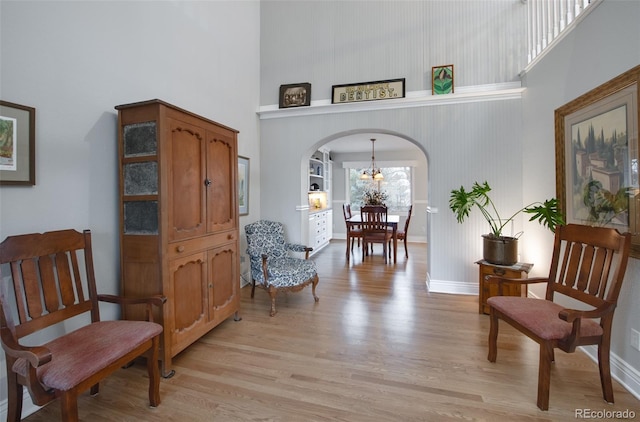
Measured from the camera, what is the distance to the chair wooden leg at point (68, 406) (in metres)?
1.18

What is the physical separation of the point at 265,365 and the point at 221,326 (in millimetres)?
833

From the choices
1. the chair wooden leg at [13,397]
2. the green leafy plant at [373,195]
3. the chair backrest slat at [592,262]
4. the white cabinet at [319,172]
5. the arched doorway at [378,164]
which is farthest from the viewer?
the green leafy plant at [373,195]

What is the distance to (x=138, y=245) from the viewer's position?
1.93 m

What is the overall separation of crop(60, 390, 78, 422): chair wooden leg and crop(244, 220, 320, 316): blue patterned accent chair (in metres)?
1.77

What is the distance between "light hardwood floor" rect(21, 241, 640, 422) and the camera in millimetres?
1593

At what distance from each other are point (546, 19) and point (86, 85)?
13.8 feet

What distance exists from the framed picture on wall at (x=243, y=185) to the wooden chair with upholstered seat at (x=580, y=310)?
3.01 m

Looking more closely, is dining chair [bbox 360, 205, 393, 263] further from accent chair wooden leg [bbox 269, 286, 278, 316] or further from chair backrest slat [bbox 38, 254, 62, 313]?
chair backrest slat [bbox 38, 254, 62, 313]

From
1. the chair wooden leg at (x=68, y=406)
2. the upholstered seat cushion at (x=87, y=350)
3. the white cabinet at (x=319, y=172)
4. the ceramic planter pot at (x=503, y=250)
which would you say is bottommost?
the chair wooden leg at (x=68, y=406)

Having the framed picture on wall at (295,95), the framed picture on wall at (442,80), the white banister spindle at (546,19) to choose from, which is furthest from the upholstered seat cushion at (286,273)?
the white banister spindle at (546,19)

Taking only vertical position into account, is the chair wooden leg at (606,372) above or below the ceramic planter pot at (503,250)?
below

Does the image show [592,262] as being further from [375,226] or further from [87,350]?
[375,226]

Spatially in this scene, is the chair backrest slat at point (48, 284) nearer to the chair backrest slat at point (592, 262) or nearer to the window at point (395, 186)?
the chair backrest slat at point (592, 262)

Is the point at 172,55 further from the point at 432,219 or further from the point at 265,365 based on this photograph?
the point at 432,219
